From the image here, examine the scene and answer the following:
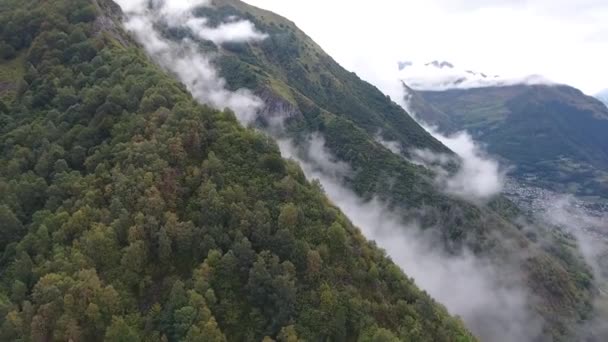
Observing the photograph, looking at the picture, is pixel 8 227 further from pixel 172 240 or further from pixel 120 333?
pixel 120 333

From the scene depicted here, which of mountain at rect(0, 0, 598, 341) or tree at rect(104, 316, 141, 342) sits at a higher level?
mountain at rect(0, 0, 598, 341)

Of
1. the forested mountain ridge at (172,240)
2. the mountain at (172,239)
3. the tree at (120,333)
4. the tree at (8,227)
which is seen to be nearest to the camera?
the tree at (120,333)

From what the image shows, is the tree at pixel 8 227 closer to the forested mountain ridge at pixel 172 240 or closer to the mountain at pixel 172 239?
the mountain at pixel 172 239

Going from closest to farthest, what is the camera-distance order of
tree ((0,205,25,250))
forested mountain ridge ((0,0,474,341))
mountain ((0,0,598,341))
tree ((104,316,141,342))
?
tree ((104,316,141,342)) < forested mountain ridge ((0,0,474,341)) < mountain ((0,0,598,341)) < tree ((0,205,25,250))

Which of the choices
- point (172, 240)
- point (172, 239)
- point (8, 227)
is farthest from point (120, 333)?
point (8, 227)

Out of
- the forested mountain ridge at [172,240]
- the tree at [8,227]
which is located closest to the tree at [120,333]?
the forested mountain ridge at [172,240]

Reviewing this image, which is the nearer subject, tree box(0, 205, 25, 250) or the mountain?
the mountain

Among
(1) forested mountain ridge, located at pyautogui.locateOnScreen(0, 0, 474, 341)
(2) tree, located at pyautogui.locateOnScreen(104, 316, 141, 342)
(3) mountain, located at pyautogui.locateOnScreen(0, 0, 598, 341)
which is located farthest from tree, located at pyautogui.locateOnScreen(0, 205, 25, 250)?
(2) tree, located at pyautogui.locateOnScreen(104, 316, 141, 342)

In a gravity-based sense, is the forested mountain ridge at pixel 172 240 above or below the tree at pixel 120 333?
above

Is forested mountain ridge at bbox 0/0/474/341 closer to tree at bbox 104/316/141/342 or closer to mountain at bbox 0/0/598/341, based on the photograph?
tree at bbox 104/316/141/342

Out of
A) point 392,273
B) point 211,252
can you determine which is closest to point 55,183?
point 211,252
